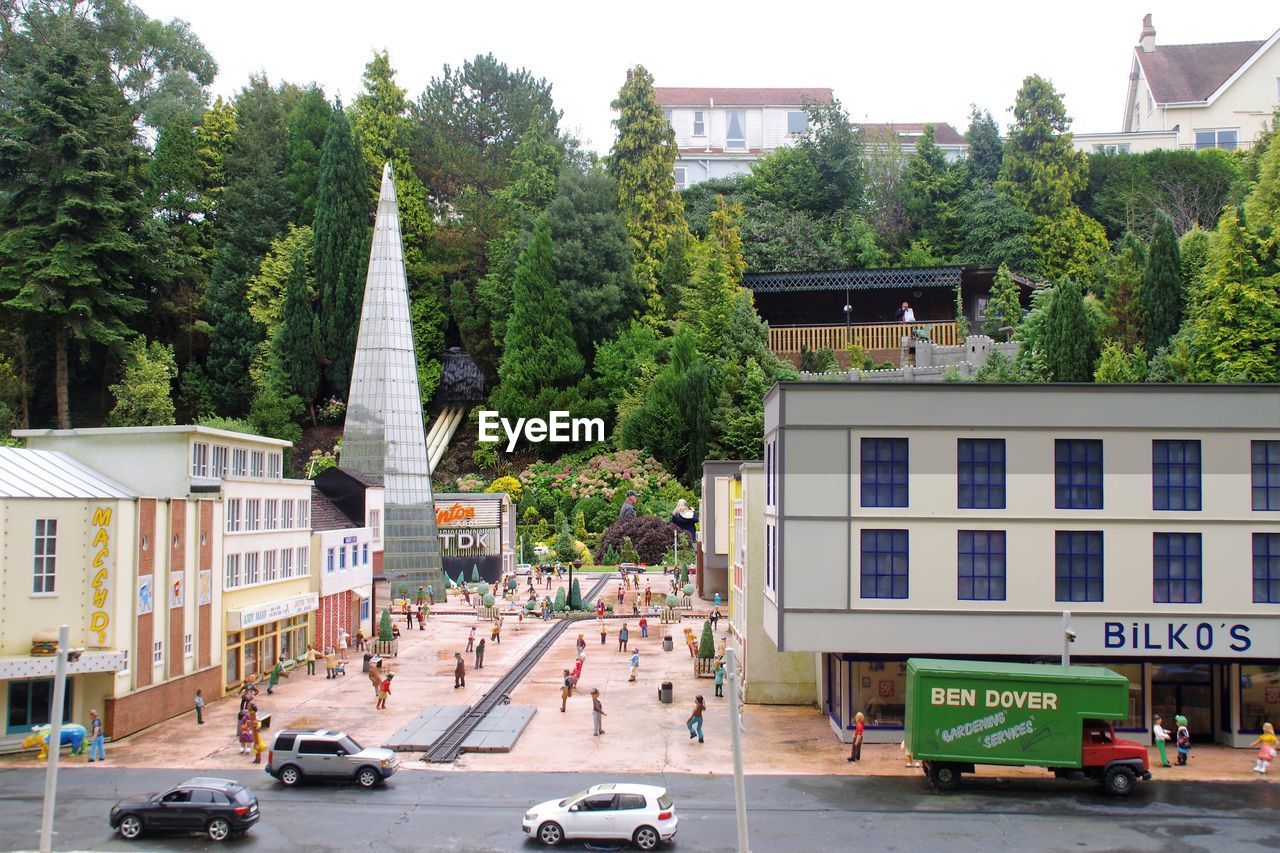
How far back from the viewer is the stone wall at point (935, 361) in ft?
212

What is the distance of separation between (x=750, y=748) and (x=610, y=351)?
2146 inches

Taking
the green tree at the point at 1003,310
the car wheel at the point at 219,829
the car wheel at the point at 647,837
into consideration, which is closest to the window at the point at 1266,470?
the car wheel at the point at 647,837

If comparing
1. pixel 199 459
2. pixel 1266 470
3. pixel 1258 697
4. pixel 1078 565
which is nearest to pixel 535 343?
pixel 199 459

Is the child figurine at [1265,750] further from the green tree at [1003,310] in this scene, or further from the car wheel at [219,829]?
the green tree at [1003,310]

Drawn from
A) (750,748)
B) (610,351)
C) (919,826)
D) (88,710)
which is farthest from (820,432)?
(610,351)

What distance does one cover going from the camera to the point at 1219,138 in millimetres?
85000

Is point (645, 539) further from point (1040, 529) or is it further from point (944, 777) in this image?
point (944, 777)

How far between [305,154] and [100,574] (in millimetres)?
60232

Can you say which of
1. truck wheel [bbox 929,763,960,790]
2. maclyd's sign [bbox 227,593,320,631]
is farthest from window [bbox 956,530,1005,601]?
maclyd's sign [bbox 227,593,320,631]

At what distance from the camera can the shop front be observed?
36281 mm

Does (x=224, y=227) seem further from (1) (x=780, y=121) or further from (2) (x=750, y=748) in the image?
(2) (x=750, y=748)

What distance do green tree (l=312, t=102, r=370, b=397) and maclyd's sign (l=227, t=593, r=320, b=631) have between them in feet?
129

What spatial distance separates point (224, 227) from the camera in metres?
83.9

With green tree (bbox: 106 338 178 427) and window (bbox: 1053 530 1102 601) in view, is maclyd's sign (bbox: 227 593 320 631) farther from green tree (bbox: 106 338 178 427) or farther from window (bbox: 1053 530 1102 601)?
green tree (bbox: 106 338 178 427)
